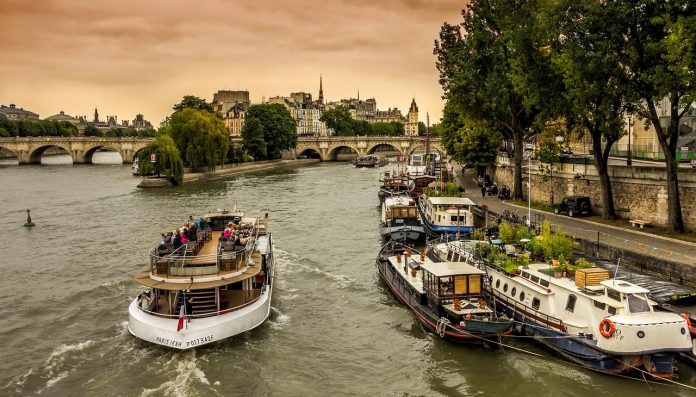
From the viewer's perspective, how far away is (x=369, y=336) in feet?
70.2

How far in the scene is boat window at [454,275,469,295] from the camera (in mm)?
20688

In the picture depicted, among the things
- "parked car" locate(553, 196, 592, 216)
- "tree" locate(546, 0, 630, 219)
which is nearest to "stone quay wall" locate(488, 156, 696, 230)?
"parked car" locate(553, 196, 592, 216)

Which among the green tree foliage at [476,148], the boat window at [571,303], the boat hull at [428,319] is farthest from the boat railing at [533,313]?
the green tree foliage at [476,148]

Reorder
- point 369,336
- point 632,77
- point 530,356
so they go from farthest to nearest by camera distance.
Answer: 1. point 632,77
2. point 369,336
3. point 530,356

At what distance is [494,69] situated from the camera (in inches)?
1631

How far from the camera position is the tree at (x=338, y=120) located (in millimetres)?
166125

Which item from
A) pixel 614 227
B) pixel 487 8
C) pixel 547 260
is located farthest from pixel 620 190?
pixel 487 8

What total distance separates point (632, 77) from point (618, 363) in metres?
15.7

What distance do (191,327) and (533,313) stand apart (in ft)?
36.3

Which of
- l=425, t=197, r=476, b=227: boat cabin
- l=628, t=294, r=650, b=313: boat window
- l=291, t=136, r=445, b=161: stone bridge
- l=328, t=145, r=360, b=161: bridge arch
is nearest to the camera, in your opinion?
l=628, t=294, r=650, b=313: boat window

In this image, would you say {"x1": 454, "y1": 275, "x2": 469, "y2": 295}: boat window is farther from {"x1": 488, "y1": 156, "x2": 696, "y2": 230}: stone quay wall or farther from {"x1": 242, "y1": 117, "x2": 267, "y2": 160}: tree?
A: {"x1": 242, "y1": 117, "x2": 267, "y2": 160}: tree

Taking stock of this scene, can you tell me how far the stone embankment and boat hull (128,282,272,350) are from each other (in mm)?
51473

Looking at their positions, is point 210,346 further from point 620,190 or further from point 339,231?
point 620,190

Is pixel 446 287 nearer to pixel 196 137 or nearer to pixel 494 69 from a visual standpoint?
pixel 494 69
